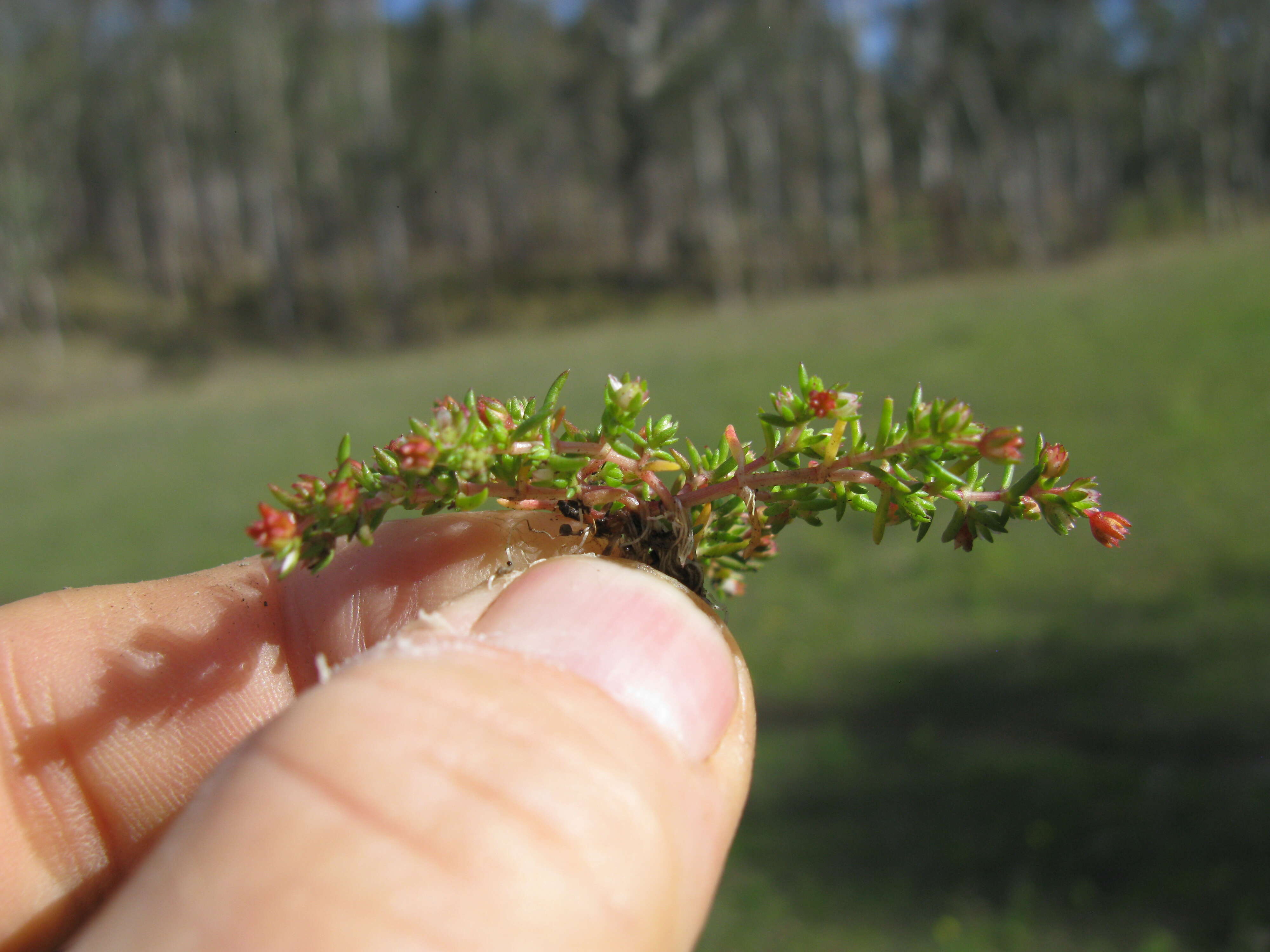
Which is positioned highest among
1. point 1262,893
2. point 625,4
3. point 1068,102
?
point 625,4

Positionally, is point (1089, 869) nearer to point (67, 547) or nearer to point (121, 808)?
point (121, 808)

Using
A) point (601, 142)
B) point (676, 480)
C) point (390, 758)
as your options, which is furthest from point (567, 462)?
point (601, 142)

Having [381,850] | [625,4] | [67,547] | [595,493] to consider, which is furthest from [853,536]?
[625,4]

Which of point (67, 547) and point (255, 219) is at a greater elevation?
point (255, 219)

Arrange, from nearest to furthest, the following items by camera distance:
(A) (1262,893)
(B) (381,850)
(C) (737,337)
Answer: (B) (381,850), (A) (1262,893), (C) (737,337)

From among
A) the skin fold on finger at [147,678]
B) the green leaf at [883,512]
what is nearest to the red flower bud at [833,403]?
the green leaf at [883,512]
